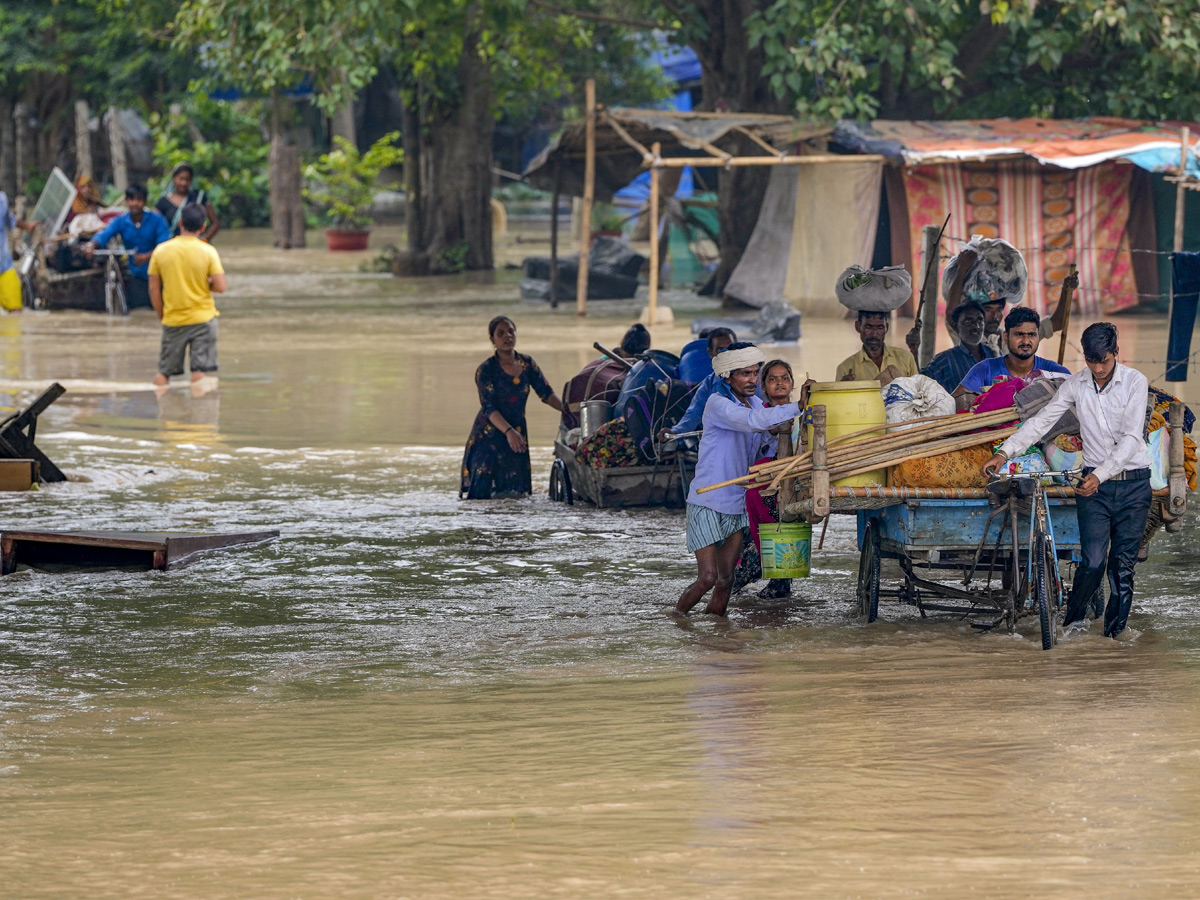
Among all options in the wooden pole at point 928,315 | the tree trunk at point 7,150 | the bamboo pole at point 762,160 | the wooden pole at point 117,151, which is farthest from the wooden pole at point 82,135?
the wooden pole at point 928,315

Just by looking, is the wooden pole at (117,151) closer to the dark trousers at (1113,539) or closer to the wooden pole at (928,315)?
the wooden pole at (928,315)

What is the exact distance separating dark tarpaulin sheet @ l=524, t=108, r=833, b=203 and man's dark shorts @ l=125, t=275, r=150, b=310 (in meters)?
5.69

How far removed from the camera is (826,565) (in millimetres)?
9375

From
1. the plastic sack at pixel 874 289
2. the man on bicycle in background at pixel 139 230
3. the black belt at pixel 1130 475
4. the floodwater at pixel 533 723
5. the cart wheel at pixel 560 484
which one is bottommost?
the floodwater at pixel 533 723

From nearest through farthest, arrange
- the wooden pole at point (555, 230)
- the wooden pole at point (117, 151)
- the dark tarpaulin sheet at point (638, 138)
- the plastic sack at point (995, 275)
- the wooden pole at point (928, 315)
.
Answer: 1. the plastic sack at point (995, 275)
2. the wooden pole at point (928, 315)
3. the dark tarpaulin sheet at point (638, 138)
4. the wooden pole at point (555, 230)
5. the wooden pole at point (117, 151)

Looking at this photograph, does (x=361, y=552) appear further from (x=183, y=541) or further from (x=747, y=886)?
(x=747, y=886)

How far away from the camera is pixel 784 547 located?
777 centimetres

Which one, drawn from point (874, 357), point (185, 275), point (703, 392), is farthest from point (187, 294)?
point (874, 357)

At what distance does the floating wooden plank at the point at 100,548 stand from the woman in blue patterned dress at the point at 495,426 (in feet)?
7.55

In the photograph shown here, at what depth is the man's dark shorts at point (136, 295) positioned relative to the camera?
2536 cm

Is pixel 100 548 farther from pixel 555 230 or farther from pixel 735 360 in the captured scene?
pixel 555 230

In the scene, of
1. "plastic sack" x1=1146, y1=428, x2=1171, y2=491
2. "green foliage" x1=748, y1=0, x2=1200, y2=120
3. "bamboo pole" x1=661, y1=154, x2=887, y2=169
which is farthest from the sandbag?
"green foliage" x1=748, y1=0, x2=1200, y2=120

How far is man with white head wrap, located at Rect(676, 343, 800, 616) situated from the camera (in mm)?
7789

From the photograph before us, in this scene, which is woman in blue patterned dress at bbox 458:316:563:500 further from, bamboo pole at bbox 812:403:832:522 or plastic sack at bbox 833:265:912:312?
bamboo pole at bbox 812:403:832:522
